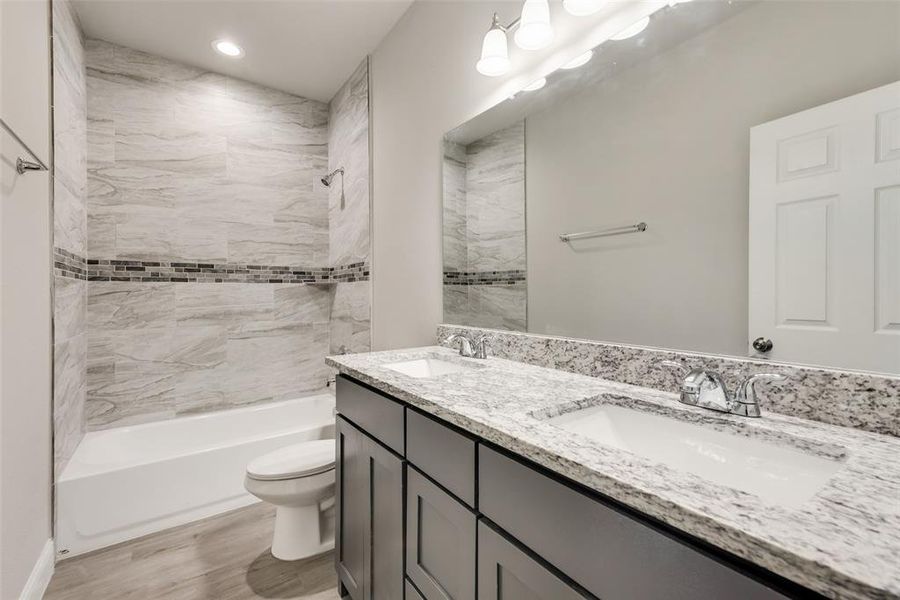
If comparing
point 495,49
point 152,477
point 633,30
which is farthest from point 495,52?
point 152,477

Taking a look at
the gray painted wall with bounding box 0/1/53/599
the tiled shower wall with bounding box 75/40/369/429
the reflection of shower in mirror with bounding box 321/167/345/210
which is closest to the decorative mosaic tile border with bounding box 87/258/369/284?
the tiled shower wall with bounding box 75/40/369/429

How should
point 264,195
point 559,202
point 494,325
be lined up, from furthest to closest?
point 264,195 < point 494,325 < point 559,202

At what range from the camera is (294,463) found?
5.81ft

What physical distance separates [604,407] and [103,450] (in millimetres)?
2699

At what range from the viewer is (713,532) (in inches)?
17.4

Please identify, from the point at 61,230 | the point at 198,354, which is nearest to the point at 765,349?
the point at 61,230

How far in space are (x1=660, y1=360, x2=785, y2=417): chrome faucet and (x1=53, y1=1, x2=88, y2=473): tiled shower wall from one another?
2.43m

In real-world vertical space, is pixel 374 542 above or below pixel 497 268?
below

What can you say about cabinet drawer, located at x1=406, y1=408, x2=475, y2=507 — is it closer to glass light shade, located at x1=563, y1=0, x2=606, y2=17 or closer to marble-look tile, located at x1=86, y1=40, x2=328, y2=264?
glass light shade, located at x1=563, y1=0, x2=606, y2=17

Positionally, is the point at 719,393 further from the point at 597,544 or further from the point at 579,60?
the point at 579,60

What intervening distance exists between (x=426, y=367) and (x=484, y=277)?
47 cm

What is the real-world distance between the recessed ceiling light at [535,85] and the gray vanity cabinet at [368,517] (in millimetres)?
1328

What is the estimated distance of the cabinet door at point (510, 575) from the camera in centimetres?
64

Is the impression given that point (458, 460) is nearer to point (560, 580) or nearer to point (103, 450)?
point (560, 580)
